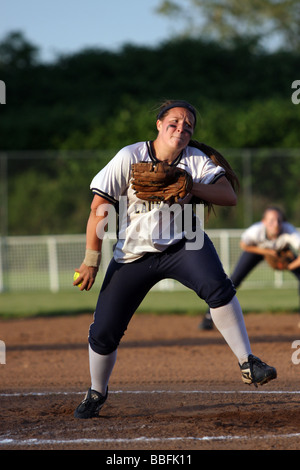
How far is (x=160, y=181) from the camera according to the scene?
4273mm

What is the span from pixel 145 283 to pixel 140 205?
0.50m

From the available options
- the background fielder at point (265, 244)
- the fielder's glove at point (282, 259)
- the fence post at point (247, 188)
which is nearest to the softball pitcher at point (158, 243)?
the background fielder at point (265, 244)

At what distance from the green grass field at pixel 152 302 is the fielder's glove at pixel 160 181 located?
25.3ft

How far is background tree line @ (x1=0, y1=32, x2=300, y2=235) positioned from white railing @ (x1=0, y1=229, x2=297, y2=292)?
1567 mm

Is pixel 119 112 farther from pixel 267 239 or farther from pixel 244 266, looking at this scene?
pixel 244 266

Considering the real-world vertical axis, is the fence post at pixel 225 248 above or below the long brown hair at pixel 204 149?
below

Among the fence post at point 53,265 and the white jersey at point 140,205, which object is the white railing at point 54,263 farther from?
the white jersey at point 140,205

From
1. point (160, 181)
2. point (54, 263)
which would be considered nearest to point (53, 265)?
point (54, 263)

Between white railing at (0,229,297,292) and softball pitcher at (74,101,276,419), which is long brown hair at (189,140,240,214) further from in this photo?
white railing at (0,229,297,292)

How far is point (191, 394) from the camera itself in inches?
220

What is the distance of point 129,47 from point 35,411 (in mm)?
27310

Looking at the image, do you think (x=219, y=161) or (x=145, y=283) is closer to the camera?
(x=145, y=283)

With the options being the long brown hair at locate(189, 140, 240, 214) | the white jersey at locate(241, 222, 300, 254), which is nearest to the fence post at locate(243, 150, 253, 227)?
the white jersey at locate(241, 222, 300, 254)

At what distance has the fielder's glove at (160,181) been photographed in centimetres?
426
